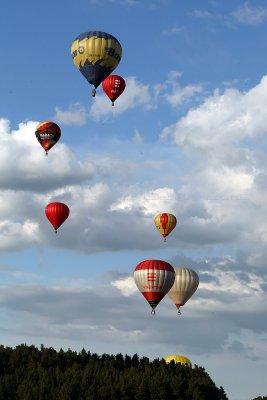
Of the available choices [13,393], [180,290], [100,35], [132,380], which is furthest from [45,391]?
[180,290]

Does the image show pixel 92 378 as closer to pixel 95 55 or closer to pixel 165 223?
pixel 95 55

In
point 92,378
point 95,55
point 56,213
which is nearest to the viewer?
point 92,378

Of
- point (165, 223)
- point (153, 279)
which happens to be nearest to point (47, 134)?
point (165, 223)

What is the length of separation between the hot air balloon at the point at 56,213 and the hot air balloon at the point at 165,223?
14.4m

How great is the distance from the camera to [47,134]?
279 ft

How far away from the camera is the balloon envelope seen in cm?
9231

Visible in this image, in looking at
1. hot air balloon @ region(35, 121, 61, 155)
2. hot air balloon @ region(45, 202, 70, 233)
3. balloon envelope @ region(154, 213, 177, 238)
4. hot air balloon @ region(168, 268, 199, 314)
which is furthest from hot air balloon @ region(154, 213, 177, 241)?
hot air balloon @ region(35, 121, 61, 155)

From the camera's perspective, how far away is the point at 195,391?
2058 inches

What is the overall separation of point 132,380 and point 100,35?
35.4 meters

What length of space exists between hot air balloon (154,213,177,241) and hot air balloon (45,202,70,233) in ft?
47.4

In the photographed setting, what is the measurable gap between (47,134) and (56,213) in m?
9.55

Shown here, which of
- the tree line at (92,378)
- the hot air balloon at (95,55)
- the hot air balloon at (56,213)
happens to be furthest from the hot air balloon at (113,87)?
the tree line at (92,378)

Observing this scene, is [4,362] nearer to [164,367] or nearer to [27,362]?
[27,362]

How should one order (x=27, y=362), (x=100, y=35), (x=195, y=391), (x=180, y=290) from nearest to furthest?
(x=195, y=391)
(x=27, y=362)
(x=100, y=35)
(x=180, y=290)
